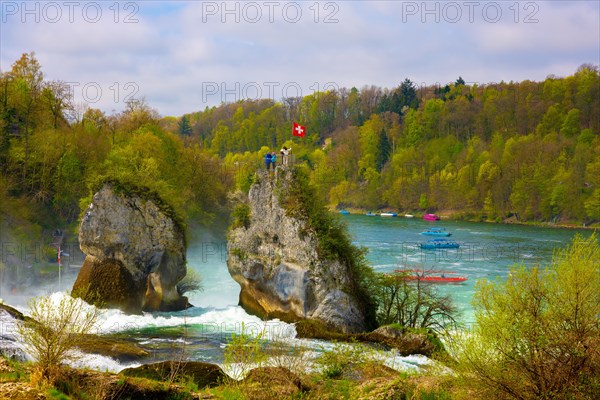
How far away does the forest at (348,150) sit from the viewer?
64.6 m

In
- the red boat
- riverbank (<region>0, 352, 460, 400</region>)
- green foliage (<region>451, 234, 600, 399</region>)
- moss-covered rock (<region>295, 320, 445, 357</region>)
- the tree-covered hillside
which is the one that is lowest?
moss-covered rock (<region>295, 320, 445, 357</region>)

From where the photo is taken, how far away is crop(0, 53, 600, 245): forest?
212 ft

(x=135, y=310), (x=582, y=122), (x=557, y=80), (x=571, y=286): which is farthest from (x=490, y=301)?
(x=557, y=80)

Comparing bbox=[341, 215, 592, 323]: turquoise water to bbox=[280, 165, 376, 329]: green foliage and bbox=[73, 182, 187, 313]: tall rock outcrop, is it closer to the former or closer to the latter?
bbox=[280, 165, 376, 329]: green foliage

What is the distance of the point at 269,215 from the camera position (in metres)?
39.4

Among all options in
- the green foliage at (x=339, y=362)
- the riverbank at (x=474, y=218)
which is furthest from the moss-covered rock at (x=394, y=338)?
the riverbank at (x=474, y=218)

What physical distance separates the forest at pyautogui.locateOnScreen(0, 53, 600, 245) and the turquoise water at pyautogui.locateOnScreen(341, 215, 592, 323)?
1346cm

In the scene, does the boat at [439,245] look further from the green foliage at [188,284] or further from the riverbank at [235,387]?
the riverbank at [235,387]

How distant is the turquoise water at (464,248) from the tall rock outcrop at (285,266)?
243 inches

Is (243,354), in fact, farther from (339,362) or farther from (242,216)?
(242,216)

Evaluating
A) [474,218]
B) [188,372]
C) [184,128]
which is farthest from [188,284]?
[184,128]

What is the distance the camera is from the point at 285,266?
37656 mm

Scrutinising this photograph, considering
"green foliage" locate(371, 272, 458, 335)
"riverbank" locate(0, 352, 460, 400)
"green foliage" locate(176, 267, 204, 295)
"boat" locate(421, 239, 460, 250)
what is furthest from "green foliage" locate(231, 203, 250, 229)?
"boat" locate(421, 239, 460, 250)

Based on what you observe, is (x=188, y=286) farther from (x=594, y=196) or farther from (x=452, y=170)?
(x=452, y=170)
